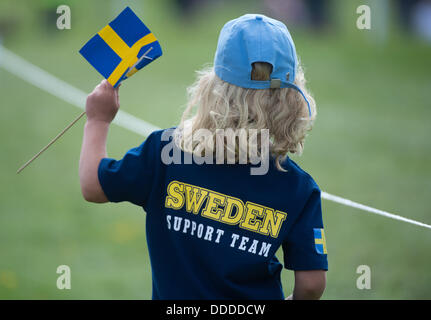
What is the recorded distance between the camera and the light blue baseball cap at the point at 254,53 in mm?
1800

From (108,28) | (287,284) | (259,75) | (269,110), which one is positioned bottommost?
(287,284)

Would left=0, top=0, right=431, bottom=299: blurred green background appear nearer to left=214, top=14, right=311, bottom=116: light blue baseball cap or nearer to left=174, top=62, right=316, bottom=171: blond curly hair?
left=174, top=62, right=316, bottom=171: blond curly hair

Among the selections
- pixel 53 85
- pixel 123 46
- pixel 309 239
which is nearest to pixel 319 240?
pixel 309 239

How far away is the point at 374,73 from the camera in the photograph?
10.9 meters

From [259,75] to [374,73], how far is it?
9.67 meters

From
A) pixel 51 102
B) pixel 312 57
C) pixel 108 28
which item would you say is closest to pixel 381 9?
pixel 312 57

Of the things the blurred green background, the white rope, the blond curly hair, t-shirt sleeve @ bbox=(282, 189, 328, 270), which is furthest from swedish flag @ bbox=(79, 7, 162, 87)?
the white rope

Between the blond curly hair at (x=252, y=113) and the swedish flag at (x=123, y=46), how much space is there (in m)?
0.28

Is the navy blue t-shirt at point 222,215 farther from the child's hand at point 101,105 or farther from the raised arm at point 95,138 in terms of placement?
the child's hand at point 101,105

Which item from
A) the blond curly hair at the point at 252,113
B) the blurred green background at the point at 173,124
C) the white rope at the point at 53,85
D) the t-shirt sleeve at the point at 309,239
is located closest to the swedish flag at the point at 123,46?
the blond curly hair at the point at 252,113

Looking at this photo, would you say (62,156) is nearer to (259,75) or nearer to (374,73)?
(259,75)

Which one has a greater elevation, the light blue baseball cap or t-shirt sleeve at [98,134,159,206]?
the light blue baseball cap

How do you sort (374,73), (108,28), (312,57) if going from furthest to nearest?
(312,57), (374,73), (108,28)

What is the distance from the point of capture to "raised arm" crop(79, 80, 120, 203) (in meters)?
1.88
